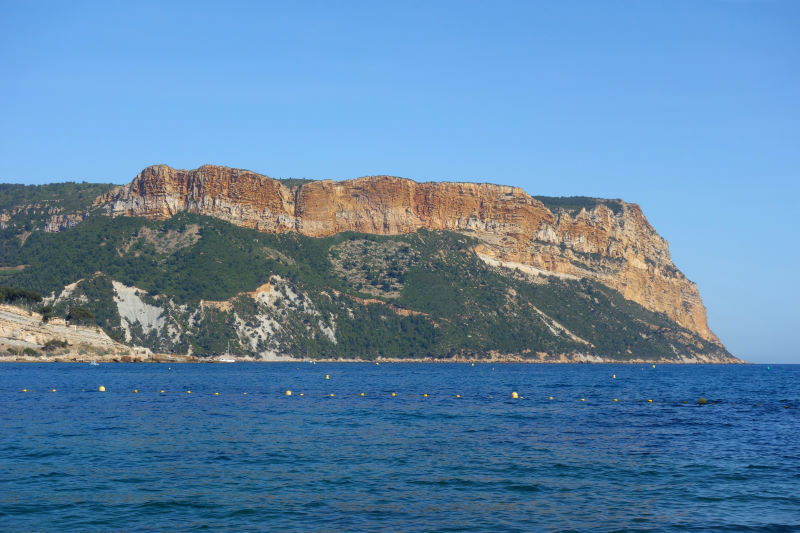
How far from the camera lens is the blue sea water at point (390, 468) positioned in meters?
26.9

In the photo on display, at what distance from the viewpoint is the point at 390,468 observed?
35531 millimetres

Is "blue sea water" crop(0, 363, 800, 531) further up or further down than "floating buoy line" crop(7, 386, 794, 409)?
further up

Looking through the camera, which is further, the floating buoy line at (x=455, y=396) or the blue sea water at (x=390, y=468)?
the floating buoy line at (x=455, y=396)

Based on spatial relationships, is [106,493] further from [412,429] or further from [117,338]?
[117,338]

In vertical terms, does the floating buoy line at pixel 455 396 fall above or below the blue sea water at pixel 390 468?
below

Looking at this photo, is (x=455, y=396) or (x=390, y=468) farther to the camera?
(x=455, y=396)

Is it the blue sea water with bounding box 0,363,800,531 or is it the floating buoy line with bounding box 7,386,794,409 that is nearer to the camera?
the blue sea water with bounding box 0,363,800,531

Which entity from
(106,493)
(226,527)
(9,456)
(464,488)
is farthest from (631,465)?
(9,456)

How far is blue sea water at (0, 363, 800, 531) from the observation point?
2686 centimetres

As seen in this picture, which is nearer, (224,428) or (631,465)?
(631,465)

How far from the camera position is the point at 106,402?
6406 cm

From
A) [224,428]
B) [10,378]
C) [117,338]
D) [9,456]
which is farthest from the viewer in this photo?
[117,338]

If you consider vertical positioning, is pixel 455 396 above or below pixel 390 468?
below

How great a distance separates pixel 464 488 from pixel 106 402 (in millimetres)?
41937
